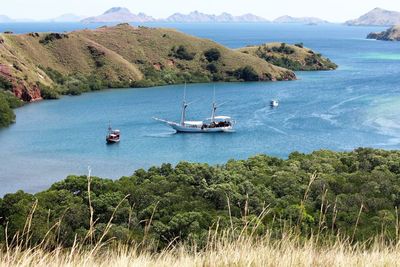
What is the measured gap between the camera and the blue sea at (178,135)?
46.4m

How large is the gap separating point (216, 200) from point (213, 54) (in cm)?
8806

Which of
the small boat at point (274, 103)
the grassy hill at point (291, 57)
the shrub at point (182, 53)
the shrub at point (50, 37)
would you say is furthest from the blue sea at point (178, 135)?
the grassy hill at point (291, 57)

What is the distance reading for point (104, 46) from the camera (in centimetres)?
10881

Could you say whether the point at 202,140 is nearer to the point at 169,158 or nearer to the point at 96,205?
the point at 169,158

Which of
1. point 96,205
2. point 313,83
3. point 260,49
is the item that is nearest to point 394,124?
point 313,83

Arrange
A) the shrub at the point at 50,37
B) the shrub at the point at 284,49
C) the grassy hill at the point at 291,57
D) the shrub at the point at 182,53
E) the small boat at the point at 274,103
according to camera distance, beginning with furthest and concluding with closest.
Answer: the shrub at the point at 284,49
the grassy hill at the point at 291,57
the shrub at the point at 182,53
the shrub at the point at 50,37
the small boat at the point at 274,103

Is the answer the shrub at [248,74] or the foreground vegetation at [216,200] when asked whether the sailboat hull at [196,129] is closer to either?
the foreground vegetation at [216,200]

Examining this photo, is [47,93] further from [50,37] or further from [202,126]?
[202,126]

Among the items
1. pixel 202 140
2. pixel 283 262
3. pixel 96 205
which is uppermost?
pixel 283 262

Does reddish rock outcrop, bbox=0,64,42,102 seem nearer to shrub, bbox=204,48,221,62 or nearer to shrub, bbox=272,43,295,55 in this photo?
shrub, bbox=204,48,221,62

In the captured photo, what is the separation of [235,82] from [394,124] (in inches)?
1743

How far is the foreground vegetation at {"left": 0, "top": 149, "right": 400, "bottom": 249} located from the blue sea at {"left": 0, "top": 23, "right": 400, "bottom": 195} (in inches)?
482

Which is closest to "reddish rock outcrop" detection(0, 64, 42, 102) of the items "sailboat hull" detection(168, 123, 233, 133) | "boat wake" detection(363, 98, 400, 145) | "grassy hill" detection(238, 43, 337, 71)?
"sailboat hull" detection(168, 123, 233, 133)

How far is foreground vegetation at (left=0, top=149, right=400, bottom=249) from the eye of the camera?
2008 centimetres
